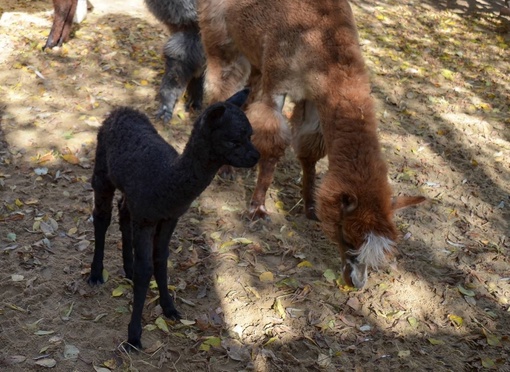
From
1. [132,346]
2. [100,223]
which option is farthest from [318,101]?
[132,346]

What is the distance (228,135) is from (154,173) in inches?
23.0

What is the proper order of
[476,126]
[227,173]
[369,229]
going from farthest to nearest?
[476,126], [227,173], [369,229]

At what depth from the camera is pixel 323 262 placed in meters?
4.90

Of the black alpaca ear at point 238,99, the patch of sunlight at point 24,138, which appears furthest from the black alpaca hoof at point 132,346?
the patch of sunlight at point 24,138

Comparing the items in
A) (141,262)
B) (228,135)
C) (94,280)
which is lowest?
(94,280)

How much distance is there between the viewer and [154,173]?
343cm

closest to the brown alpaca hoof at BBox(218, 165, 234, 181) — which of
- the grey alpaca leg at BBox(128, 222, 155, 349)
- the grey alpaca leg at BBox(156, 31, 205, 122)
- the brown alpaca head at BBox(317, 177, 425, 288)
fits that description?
the grey alpaca leg at BBox(156, 31, 205, 122)

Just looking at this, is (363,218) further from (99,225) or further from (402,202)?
(99,225)

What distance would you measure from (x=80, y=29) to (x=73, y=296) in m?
5.31

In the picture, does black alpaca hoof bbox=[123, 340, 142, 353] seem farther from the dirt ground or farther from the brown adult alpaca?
the brown adult alpaca

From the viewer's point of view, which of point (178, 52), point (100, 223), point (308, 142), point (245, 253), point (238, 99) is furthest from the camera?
point (178, 52)

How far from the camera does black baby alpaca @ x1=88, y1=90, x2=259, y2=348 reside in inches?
125

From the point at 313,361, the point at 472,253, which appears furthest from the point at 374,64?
the point at 313,361

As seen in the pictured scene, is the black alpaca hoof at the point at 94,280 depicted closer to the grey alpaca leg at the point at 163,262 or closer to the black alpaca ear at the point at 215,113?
the grey alpaca leg at the point at 163,262
